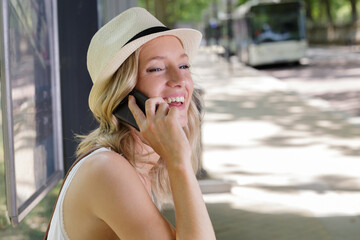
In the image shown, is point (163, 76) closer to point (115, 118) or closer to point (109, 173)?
point (115, 118)

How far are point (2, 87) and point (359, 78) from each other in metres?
20.1

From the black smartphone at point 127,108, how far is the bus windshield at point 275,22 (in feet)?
90.4

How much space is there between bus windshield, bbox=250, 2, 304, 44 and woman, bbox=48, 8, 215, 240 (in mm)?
27319

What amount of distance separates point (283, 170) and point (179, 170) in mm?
6261

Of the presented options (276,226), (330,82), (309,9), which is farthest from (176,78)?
(309,9)

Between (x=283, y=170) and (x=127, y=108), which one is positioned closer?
(x=127, y=108)

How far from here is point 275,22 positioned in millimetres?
29172

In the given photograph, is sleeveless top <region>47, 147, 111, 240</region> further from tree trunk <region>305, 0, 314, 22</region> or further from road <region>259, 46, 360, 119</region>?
tree trunk <region>305, 0, 314, 22</region>

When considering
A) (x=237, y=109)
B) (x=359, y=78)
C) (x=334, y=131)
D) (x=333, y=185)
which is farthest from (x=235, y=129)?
(x=359, y=78)

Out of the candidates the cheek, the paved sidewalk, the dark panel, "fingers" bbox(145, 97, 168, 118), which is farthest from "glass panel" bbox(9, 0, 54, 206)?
"fingers" bbox(145, 97, 168, 118)

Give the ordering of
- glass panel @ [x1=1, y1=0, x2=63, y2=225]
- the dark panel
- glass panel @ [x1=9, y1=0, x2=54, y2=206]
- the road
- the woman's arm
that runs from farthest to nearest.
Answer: the road, the dark panel, glass panel @ [x1=9, y1=0, x2=54, y2=206], glass panel @ [x1=1, y1=0, x2=63, y2=225], the woman's arm

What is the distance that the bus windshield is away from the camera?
2914cm

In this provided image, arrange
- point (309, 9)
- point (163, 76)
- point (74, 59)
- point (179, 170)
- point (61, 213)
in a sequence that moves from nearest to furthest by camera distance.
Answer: point (179, 170), point (61, 213), point (163, 76), point (74, 59), point (309, 9)

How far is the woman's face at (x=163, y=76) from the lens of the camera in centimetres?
218
